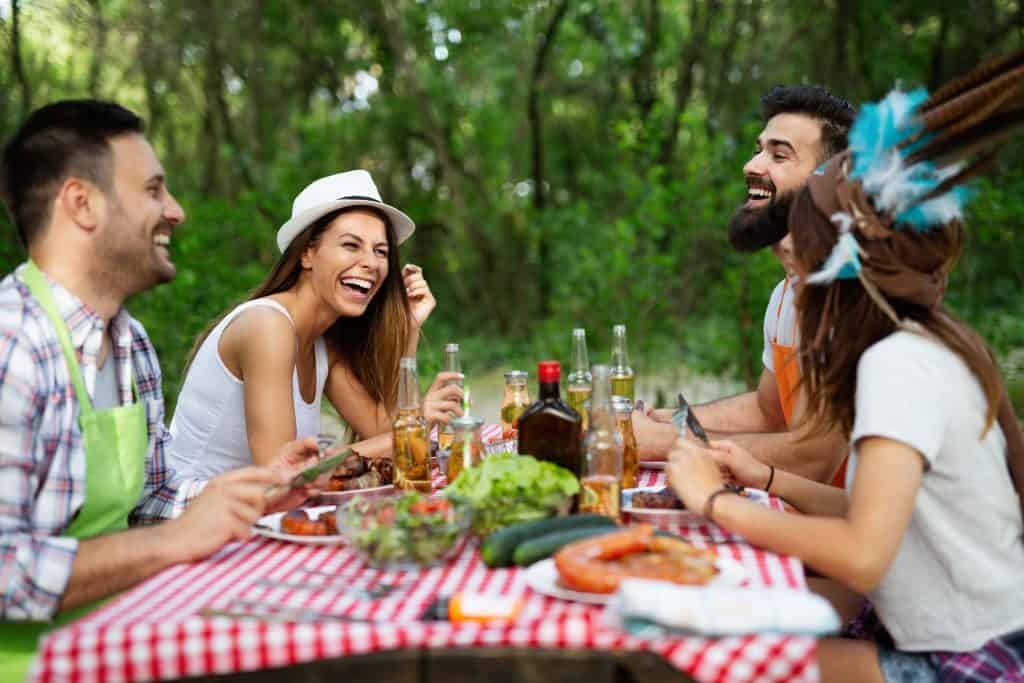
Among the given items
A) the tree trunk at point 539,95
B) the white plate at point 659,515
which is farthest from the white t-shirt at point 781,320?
the tree trunk at point 539,95

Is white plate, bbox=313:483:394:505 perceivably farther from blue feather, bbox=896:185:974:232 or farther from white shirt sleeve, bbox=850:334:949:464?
blue feather, bbox=896:185:974:232

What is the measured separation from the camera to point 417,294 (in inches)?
147

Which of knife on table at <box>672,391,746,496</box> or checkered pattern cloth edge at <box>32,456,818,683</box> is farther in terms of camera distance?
knife on table at <box>672,391,746,496</box>

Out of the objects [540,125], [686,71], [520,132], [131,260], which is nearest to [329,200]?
→ [131,260]

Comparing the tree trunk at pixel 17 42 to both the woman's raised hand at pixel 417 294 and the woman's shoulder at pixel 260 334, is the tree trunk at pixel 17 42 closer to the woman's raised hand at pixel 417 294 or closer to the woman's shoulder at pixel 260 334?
the woman's raised hand at pixel 417 294

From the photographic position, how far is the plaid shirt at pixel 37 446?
1.80 metres

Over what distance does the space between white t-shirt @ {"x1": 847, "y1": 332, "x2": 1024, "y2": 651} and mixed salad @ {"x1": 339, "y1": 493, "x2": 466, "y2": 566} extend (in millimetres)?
835

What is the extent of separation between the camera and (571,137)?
1630 centimetres

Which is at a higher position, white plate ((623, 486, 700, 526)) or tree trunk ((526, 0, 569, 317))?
tree trunk ((526, 0, 569, 317))

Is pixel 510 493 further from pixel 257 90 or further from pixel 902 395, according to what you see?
pixel 257 90

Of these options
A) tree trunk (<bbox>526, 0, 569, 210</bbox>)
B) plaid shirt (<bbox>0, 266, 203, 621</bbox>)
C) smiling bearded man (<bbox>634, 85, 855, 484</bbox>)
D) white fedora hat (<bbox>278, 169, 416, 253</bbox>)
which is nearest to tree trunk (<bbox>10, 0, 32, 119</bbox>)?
white fedora hat (<bbox>278, 169, 416, 253</bbox>)

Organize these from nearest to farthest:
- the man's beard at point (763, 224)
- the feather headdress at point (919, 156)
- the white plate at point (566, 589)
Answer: the white plate at point (566, 589) < the feather headdress at point (919, 156) < the man's beard at point (763, 224)

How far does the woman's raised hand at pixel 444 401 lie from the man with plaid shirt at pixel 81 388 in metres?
0.72

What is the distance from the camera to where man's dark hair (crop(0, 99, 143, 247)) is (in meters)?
2.16
